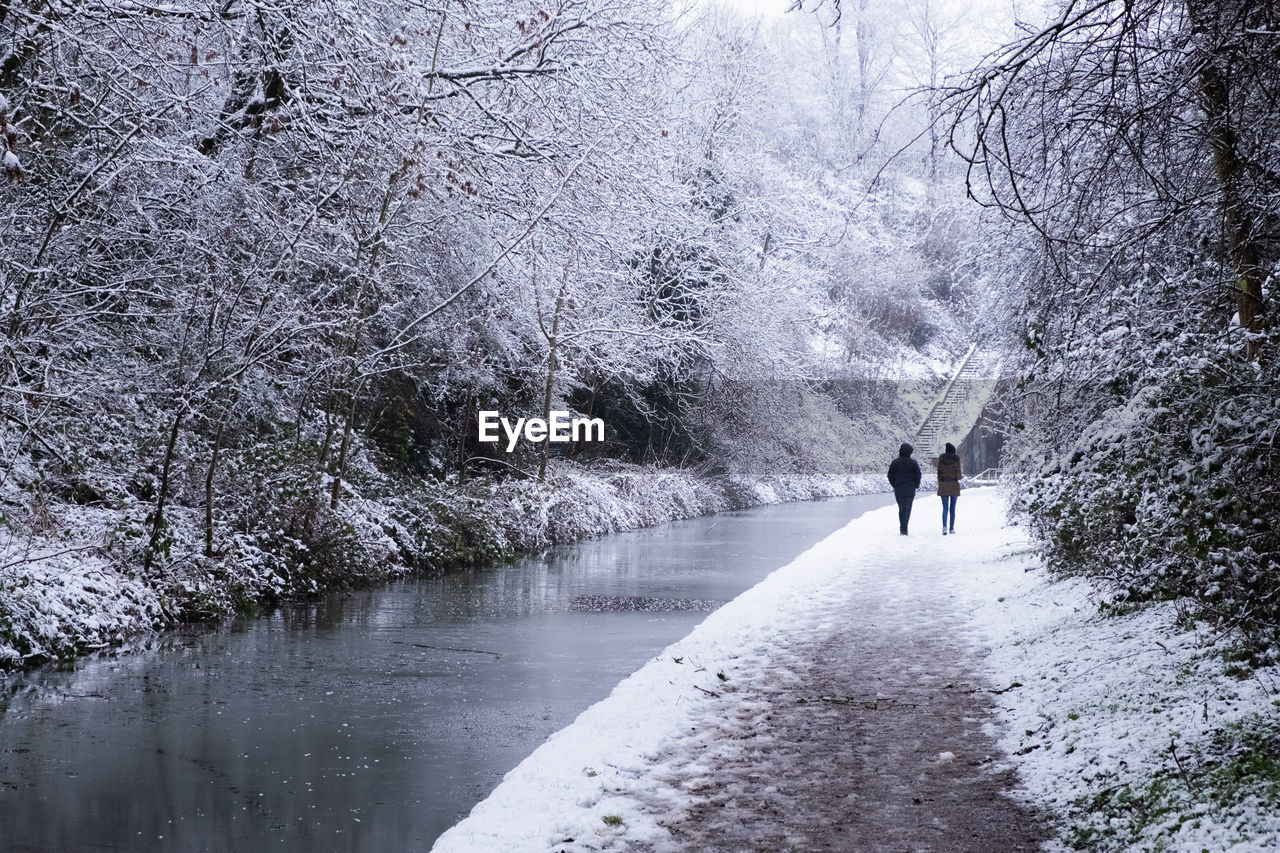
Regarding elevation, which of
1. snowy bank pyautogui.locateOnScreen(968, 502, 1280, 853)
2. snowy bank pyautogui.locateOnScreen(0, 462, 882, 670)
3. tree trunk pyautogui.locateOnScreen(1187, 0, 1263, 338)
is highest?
tree trunk pyautogui.locateOnScreen(1187, 0, 1263, 338)

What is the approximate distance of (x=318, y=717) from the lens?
7.86m

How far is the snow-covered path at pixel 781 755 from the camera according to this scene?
16.8ft

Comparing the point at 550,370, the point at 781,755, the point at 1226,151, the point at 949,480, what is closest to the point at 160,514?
the point at 781,755

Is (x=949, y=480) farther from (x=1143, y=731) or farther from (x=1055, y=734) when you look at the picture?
(x=1143, y=731)

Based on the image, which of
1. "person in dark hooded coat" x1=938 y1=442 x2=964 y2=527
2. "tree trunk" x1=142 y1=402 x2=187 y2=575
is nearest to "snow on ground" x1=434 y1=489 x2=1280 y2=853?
"tree trunk" x1=142 y1=402 x2=187 y2=575

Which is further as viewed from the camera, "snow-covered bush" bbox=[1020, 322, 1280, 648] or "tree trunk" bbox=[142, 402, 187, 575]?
"tree trunk" bbox=[142, 402, 187, 575]

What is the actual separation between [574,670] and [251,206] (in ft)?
22.6

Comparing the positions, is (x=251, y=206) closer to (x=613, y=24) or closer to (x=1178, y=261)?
(x=613, y=24)

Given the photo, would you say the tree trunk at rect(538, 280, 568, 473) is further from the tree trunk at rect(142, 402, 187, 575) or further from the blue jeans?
the tree trunk at rect(142, 402, 187, 575)

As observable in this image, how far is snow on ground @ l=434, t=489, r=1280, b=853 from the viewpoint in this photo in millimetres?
4906

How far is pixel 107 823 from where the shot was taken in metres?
5.58

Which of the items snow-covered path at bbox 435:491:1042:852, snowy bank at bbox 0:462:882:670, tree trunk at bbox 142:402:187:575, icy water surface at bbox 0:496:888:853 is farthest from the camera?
tree trunk at bbox 142:402:187:575

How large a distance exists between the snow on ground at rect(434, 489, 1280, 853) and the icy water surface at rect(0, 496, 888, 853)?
20.3 inches

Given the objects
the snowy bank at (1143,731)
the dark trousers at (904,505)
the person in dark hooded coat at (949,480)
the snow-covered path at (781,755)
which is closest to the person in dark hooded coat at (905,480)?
the dark trousers at (904,505)
